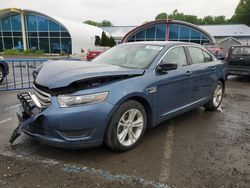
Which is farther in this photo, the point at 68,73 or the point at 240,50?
the point at 240,50

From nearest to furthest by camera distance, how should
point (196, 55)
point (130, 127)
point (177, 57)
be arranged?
point (130, 127)
point (177, 57)
point (196, 55)

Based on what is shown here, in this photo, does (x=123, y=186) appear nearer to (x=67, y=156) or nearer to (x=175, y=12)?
(x=67, y=156)

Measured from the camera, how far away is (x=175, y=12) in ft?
333

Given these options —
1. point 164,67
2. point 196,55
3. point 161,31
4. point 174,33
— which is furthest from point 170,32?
point 164,67

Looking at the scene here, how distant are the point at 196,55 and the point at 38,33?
1201 inches

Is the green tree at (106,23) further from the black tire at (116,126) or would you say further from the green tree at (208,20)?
the black tire at (116,126)

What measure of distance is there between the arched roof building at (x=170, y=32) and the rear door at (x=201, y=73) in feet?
89.8

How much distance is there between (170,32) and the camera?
32.7m

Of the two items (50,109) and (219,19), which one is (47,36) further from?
(219,19)

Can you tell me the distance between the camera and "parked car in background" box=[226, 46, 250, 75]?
10.7m

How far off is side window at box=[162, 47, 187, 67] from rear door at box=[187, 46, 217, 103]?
229 mm

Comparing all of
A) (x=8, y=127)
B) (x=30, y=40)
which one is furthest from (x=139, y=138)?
(x=30, y=40)

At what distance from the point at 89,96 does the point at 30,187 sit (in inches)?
49.0

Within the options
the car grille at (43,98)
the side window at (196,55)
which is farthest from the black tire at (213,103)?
the car grille at (43,98)
